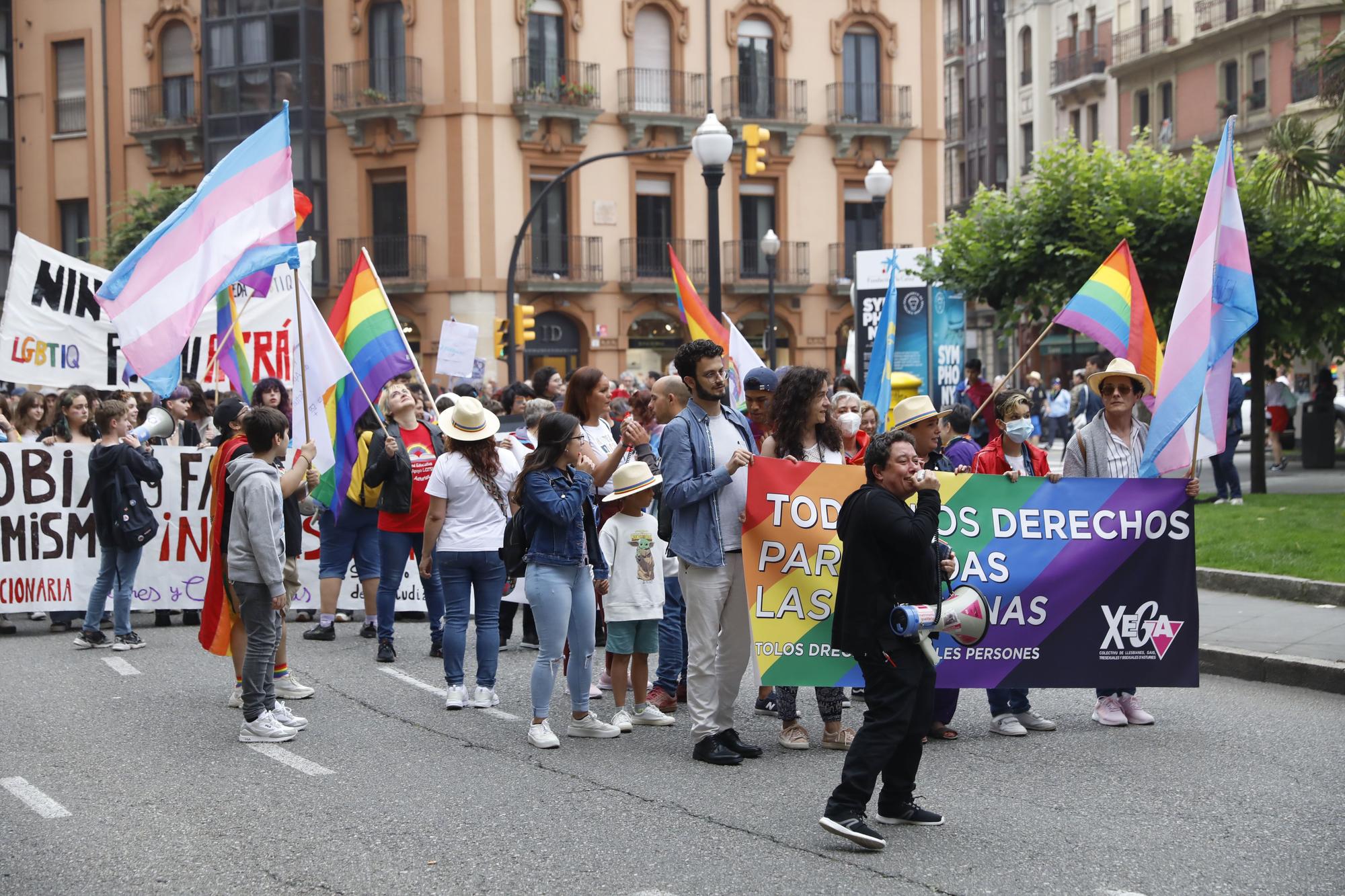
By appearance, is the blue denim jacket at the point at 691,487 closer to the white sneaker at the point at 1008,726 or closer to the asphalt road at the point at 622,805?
Result: the asphalt road at the point at 622,805

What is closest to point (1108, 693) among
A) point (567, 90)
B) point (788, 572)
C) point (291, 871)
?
point (788, 572)

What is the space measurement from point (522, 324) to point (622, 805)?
22960 millimetres

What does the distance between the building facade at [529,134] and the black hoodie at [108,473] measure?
25951 mm

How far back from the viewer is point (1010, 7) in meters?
63.1

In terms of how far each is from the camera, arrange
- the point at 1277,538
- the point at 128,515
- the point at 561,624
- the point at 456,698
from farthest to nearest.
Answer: the point at 1277,538 → the point at 128,515 → the point at 456,698 → the point at 561,624

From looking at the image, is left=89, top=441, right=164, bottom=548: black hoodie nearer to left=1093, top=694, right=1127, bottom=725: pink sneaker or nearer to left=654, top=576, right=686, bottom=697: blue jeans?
left=654, top=576, right=686, bottom=697: blue jeans

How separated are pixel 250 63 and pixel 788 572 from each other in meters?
34.3

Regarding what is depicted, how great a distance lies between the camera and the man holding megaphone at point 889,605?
6.01m

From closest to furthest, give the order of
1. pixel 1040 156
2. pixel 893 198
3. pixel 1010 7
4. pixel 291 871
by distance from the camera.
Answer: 1. pixel 291 871
2. pixel 1040 156
3. pixel 893 198
4. pixel 1010 7

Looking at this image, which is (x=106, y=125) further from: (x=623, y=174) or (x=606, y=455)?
(x=606, y=455)

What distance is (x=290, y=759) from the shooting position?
7.59 meters

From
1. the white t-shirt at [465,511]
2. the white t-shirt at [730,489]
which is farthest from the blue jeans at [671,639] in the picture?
the white t-shirt at [730,489]

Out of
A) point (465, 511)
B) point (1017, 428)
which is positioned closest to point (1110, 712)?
point (1017, 428)

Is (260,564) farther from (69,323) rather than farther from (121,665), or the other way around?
(69,323)
